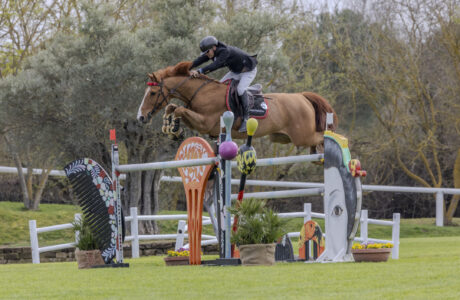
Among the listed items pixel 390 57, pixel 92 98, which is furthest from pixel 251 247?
pixel 390 57

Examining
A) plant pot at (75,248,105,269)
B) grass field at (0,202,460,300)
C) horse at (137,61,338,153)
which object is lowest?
plant pot at (75,248,105,269)

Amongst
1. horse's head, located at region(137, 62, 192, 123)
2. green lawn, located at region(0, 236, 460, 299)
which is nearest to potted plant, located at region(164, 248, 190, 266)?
green lawn, located at region(0, 236, 460, 299)

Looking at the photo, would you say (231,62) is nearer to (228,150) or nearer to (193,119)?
(193,119)

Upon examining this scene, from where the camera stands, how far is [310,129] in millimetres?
9945

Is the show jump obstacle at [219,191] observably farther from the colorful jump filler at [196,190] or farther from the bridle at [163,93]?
the bridle at [163,93]

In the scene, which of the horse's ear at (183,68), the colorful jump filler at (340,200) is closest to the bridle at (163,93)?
the horse's ear at (183,68)

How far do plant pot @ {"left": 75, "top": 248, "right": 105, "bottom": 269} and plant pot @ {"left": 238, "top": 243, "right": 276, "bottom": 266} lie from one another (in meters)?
1.63

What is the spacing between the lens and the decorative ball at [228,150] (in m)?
6.62

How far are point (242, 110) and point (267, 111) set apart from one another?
1.61 ft

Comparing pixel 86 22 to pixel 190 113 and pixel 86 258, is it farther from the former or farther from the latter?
pixel 86 258

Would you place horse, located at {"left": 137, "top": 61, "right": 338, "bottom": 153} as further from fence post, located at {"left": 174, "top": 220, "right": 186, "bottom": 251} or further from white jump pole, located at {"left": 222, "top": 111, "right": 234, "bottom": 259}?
white jump pole, located at {"left": 222, "top": 111, "right": 234, "bottom": 259}

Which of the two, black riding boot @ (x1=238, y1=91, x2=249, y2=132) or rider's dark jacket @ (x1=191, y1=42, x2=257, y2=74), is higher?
rider's dark jacket @ (x1=191, y1=42, x2=257, y2=74)

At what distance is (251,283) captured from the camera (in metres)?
5.06

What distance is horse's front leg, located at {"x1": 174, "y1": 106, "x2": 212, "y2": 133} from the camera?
873 centimetres
